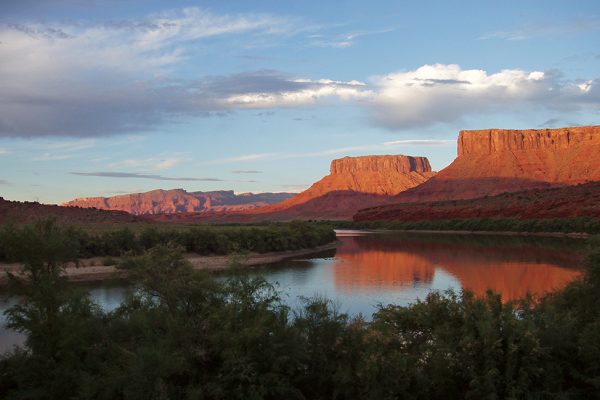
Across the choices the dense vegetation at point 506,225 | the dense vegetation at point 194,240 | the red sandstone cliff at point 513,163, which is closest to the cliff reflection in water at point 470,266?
the dense vegetation at point 194,240

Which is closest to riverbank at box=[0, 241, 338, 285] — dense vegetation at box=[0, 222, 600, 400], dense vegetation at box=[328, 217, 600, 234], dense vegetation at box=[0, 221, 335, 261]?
dense vegetation at box=[0, 221, 335, 261]

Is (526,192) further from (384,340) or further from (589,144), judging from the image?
(384,340)

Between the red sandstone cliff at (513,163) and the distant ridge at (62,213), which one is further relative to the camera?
the red sandstone cliff at (513,163)

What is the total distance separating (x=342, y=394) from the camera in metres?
9.87

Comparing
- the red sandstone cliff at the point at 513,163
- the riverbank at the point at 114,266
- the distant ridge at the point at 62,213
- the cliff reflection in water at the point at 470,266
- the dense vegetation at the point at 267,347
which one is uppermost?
the red sandstone cliff at the point at 513,163

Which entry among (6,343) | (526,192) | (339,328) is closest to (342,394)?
(339,328)

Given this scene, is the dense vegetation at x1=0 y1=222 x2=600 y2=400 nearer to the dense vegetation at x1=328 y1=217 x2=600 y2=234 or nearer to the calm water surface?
the calm water surface

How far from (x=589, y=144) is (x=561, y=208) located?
68.6 m

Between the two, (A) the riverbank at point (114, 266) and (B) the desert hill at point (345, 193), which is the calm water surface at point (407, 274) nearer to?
(A) the riverbank at point (114, 266)

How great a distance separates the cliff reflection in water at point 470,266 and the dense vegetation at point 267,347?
8822mm

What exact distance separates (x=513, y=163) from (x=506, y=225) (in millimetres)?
72426

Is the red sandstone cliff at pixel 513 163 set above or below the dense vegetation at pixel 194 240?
above

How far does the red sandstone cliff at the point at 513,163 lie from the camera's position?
125m

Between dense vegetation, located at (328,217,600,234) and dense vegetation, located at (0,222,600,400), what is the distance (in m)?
52.0
